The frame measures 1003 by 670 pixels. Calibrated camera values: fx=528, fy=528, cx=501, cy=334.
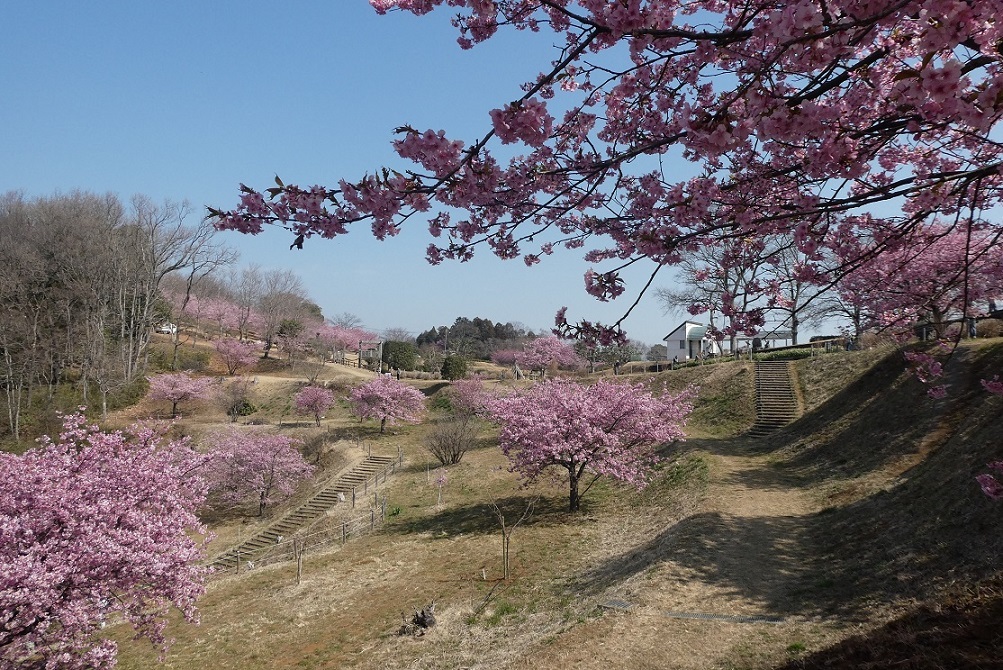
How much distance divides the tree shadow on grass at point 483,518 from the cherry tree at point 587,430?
98 cm

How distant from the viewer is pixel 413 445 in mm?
32125

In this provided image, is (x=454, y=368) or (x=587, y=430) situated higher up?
(x=454, y=368)

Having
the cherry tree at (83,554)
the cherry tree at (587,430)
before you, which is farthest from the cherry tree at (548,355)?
the cherry tree at (83,554)

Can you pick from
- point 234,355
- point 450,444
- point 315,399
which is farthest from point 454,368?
point 450,444

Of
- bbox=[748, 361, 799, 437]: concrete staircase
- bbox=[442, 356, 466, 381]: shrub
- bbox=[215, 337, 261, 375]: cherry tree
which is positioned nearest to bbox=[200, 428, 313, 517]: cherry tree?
bbox=[748, 361, 799, 437]: concrete staircase

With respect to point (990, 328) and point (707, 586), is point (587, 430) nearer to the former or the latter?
point (707, 586)

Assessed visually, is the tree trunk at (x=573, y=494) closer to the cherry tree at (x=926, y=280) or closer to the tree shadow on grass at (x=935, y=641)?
the cherry tree at (x=926, y=280)

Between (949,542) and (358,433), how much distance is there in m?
30.1

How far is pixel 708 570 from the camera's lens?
10086 mm

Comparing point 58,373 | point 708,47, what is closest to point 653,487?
point 708,47

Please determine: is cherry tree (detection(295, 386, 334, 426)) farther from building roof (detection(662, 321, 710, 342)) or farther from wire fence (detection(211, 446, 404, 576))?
building roof (detection(662, 321, 710, 342))

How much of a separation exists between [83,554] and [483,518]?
12078mm

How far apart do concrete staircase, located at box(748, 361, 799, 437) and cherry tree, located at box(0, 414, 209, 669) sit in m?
22.3

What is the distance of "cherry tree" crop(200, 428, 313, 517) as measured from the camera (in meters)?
24.4
